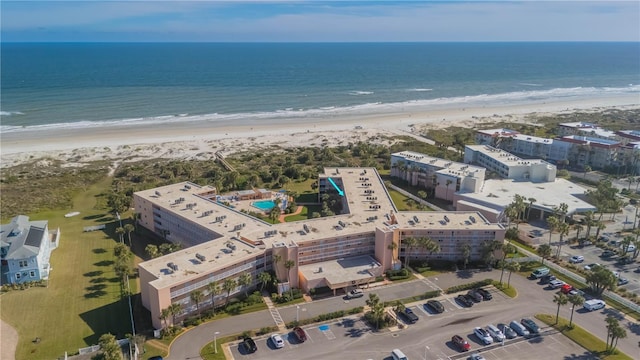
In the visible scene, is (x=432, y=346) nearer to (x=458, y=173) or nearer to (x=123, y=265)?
(x=123, y=265)

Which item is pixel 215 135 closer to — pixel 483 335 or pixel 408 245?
pixel 408 245

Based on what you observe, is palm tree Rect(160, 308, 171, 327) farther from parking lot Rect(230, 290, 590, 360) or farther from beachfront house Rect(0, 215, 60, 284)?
beachfront house Rect(0, 215, 60, 284)

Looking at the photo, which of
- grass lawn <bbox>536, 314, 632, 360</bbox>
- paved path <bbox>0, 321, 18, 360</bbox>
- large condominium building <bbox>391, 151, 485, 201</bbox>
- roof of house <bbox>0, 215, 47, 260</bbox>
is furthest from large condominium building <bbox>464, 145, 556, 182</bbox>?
paved path <bbox>0, 321, 18, 360</bbox>

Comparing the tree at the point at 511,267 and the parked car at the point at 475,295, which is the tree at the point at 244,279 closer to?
the parked car at the point at 475,295

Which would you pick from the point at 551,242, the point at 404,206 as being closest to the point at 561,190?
the point at 551,242

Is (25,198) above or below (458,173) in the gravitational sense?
below

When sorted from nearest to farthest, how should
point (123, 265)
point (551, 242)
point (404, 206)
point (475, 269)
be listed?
point (123, 265)
point (475, 269)
point (551, 242)
point (404, 206)
